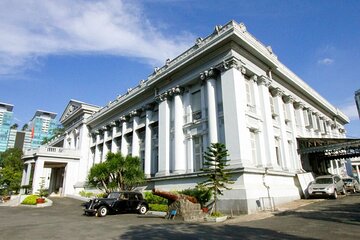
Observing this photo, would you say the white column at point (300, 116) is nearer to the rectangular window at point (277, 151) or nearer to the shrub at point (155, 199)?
the rectangular window at point (277, 151)

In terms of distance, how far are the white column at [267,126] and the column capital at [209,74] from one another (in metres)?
4.08

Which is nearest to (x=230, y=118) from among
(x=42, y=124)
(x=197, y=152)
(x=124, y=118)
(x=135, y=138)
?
(x=197, y=152)

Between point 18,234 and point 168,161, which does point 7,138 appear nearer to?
point 168,161

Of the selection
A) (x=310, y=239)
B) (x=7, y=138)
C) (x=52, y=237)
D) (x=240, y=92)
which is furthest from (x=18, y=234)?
(x=7, y=138)

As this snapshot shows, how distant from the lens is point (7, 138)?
118188mm

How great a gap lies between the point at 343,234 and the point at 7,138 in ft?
454

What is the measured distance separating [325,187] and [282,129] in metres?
5.78

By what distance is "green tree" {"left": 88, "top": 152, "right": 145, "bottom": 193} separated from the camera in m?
22.1

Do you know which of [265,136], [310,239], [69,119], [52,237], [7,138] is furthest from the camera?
[7,138]

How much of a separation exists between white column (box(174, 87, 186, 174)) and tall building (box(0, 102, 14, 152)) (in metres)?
120

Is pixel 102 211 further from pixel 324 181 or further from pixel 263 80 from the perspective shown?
pixel 324 181

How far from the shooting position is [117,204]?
56.2ft

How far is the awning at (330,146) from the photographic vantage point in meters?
22.3

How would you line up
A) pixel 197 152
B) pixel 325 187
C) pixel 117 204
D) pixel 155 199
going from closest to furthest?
pixel 117 204
pixel 325 187
pixel 155 199
pixel 197 152
